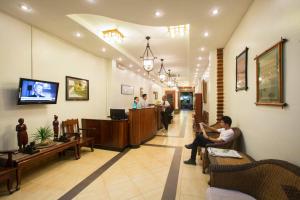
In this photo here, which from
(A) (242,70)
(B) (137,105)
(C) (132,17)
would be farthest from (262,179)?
(B) (137,105)

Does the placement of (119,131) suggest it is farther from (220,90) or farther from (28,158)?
(220,90)

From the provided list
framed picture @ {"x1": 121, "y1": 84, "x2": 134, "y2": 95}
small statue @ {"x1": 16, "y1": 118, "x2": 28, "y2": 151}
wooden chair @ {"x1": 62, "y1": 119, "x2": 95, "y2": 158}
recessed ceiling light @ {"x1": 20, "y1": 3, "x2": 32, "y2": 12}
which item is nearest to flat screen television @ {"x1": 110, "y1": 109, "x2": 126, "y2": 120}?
wooden chair @ {"x1": 62, "y1": 119, "x2": 95, "y2": 158}

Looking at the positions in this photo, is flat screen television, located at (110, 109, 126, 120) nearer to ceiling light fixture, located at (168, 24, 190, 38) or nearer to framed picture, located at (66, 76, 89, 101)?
framed picture, located at (66, 76, 89, 101)

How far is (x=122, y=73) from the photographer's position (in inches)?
322

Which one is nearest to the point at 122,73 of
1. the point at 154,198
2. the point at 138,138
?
the point at 138,138

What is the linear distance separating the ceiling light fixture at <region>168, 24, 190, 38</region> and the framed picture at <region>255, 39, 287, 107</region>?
2.51 meters

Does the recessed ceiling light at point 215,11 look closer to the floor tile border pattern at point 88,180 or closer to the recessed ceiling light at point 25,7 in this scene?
the recessed ceiling light at point 25,7

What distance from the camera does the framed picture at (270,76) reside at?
6.04ft

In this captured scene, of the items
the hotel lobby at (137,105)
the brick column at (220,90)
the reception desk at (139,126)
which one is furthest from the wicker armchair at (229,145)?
the reception desk at (139,126)

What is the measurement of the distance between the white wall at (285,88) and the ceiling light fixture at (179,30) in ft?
5.09

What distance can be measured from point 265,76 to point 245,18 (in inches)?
60.2

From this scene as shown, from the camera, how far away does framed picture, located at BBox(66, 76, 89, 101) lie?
4.81 m

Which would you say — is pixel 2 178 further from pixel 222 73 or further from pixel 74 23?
pixel 222 73

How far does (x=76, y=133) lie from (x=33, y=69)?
1.86 meters
